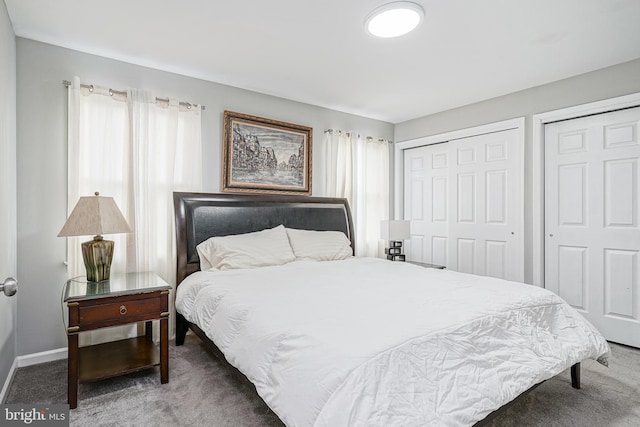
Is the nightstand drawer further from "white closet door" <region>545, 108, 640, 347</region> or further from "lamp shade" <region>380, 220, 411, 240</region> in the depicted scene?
"white closet door" <region>545, 108, 640, 347</region>

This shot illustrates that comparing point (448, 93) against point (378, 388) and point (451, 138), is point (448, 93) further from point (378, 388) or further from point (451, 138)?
point (378, 388)

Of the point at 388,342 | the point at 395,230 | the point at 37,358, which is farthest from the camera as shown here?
the point at 395,230

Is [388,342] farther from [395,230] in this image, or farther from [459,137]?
[459,137]

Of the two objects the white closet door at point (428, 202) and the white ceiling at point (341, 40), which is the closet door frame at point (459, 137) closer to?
the white closet door at point (428, 202)

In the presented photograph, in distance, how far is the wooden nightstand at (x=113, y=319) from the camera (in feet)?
6.59

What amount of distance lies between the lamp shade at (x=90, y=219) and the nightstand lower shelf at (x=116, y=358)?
863 millimetres

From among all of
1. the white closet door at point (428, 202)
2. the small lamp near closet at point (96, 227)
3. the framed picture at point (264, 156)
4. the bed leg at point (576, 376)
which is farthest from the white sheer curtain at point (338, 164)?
the bed leg at point (576, 376)

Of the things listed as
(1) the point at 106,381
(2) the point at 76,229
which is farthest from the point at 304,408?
(2) the point at 76,229

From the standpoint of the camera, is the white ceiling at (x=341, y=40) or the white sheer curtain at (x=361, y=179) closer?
the white ceiling at (x=341, y=40)

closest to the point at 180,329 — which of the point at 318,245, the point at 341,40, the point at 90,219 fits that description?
the point at 90,219

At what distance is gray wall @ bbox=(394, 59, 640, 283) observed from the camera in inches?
118

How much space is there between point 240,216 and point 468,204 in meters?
2.73

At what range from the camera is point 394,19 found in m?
2.24

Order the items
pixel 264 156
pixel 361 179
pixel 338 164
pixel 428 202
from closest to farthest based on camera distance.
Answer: pixel 264 156 < pixel 338 164 < pixel 361 179 < pixel 428 202
